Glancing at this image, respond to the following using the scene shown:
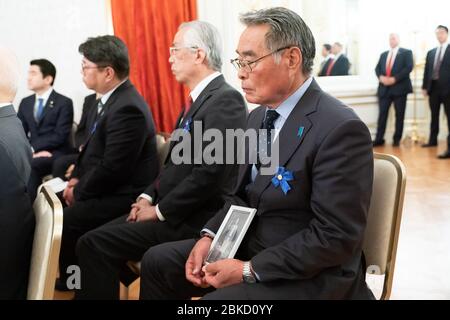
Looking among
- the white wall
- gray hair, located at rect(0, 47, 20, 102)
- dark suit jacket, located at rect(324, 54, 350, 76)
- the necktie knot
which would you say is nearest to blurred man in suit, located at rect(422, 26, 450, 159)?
dark suit jacket, located at rect(324, 54, 350, 76)

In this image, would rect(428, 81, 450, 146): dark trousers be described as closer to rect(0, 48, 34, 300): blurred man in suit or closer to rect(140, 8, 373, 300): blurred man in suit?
rect(140, 8, 373, 300): blurred man in suit

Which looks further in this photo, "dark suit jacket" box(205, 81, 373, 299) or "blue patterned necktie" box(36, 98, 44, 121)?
"blue patterned necktie" box(36, 98, 44, 121)

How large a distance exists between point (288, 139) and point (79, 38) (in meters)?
4.06

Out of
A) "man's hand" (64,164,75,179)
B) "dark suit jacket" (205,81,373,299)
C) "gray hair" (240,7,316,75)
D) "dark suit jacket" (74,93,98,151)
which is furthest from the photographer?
"man's hand" (64,164,75,179)

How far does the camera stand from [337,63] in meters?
9.47

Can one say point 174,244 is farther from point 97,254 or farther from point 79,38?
point 79,38

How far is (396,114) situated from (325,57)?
1.53m

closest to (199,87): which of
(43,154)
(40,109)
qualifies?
(43,154)

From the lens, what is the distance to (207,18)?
19.9 feet

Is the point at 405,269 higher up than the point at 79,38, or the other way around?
the point at 79,38

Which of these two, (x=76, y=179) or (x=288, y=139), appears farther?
(x=76, y=179)

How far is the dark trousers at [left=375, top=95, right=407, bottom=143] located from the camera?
9.36 m

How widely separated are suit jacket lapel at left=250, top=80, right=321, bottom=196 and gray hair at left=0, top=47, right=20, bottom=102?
93cm

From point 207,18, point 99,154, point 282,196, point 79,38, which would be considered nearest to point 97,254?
point 99,154
